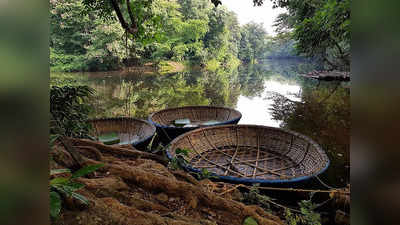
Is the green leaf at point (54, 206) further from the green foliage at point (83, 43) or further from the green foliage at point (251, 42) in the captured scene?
the green foliage at point (251, 42)

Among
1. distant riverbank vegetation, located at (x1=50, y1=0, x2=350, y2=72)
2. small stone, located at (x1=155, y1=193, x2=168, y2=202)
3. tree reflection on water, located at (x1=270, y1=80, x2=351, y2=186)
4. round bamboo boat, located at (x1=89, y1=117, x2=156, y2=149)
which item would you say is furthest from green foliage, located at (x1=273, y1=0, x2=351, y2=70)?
round bamboo boat, located at (x1=89, y1=117, x2=156, y2=149)

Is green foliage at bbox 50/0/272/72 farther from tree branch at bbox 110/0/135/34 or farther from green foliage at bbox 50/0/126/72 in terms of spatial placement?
tree branch at bbox 110/0/135/34

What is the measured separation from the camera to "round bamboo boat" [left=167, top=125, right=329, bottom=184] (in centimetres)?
306

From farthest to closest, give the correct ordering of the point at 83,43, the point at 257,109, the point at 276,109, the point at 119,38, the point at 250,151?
1. the point at 83,43
2. the point at 119,38
3. the point at 257,109
4. the point at 276,109
5. the point at 250,151

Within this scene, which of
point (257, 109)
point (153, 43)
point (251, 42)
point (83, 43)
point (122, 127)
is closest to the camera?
point (122, 127)

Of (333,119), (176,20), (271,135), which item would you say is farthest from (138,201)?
(176,20)

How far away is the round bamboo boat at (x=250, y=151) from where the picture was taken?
3.06 meters

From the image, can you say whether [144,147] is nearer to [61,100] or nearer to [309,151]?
[61,100]

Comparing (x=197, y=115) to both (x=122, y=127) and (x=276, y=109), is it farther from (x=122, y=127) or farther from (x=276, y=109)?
(x=276, y=109)

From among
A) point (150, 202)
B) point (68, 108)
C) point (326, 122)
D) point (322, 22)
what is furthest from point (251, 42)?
point (150, 202)

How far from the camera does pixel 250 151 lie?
3.76 m

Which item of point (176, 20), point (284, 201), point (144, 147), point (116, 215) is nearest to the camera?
point (116, 215)

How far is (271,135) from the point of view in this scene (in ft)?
12.4
